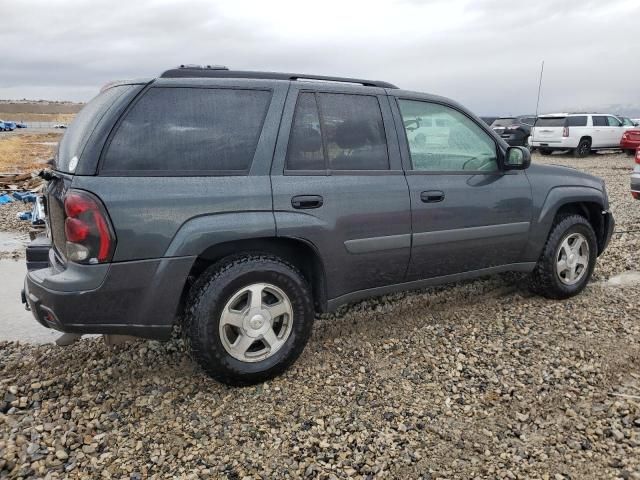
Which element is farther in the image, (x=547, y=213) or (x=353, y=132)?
(x=547, y=213)

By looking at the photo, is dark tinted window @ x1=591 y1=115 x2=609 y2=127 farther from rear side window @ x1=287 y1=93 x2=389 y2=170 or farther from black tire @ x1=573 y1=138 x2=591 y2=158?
rear side window @ x1=287 y1=93 x2=389 y2=170

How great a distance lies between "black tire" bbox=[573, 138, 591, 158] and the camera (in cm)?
1898

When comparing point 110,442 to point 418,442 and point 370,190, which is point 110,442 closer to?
point 418,442

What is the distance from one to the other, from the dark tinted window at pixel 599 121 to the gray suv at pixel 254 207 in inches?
724

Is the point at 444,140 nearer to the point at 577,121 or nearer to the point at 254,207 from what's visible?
the point at 254,207

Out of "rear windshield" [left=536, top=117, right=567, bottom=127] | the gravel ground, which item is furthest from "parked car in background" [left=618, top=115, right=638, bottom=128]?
the gravel ground

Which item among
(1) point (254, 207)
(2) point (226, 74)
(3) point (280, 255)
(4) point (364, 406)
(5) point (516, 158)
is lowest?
(4) point (364, 406)

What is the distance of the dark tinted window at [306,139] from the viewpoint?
3.04 meters

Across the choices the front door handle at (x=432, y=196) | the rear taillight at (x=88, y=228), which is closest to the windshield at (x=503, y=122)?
the front door handle at (x=432, y=196)

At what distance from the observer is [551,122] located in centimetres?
1905

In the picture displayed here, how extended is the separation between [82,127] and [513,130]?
18531mm

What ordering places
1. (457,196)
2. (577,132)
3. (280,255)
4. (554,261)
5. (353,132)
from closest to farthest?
1. (280,255)
2. (353,132)
3. (457,196)
4. (554,261)
5. (577,132)

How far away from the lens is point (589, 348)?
3.46 m

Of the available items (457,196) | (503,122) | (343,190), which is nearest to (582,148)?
(503,122)
